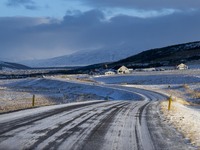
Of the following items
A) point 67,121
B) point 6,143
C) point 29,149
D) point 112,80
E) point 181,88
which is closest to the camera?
point 29,149

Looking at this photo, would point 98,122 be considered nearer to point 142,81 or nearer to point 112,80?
point 142,81

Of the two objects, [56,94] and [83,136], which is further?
[56,94]

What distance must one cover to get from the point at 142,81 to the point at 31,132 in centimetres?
10544

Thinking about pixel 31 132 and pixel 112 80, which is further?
pixel 112 80

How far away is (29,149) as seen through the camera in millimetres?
11391

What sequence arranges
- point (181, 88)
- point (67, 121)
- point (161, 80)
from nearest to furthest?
point (67, 121) → point (181, 88) → point (161, 80)

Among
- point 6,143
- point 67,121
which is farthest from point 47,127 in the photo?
point 6,143

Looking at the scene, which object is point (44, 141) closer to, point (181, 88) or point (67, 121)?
point (67, 121)

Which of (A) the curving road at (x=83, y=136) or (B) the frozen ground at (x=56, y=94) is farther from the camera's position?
(B) the frozen ground at (x=56, y=94)

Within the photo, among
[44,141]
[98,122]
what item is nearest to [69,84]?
[98,122]

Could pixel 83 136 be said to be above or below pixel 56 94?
above

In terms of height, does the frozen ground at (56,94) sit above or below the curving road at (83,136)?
below

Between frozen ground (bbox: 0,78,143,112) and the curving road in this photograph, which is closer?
the curving road

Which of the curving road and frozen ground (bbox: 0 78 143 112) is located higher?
the curving road
